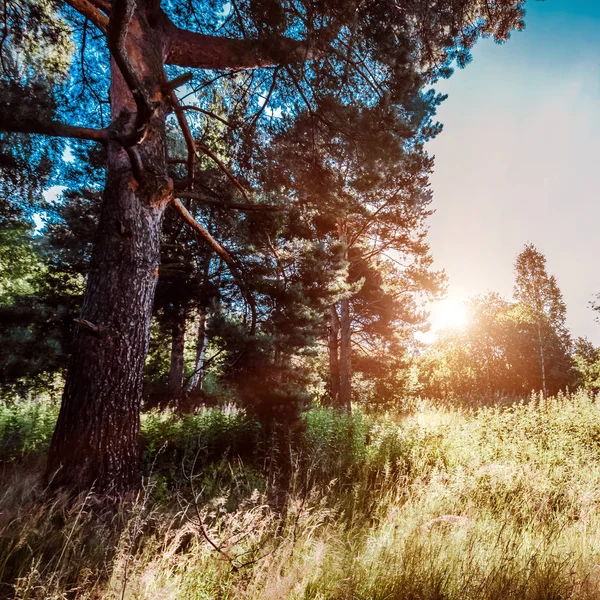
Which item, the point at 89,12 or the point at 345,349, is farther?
the point at 345,349

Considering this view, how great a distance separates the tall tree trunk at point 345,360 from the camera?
12273 mm

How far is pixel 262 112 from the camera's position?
18.5 feet

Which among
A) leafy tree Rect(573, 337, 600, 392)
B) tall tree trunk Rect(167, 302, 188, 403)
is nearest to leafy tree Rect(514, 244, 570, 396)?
leafy tree Rect(573, 337, 600, 392)

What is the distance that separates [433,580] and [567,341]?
32.4 metres

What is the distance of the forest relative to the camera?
2.43 meters

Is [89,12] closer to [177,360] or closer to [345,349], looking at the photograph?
[177,360]

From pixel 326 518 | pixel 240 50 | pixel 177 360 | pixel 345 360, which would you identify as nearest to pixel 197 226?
pixel 240 50

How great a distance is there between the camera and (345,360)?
499 inches

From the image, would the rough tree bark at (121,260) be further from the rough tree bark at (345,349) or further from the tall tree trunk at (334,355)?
the tall tree trunk at (334,355)

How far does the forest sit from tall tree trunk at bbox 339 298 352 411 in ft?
17.4

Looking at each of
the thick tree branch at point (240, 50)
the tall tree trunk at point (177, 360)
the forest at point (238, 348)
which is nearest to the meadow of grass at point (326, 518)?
the forest at point (238, 348)

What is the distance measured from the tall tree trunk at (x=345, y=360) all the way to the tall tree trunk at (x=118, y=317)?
950 cm

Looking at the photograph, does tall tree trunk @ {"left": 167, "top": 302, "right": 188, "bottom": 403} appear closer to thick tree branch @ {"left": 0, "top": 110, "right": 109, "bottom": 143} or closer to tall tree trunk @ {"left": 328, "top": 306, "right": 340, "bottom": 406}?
thick tree branch @ {"left": 0, "top": 110, "right": 109, "bottom": 143}

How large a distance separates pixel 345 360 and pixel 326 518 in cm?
902
